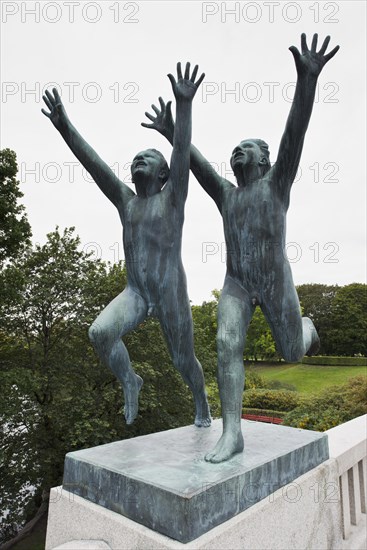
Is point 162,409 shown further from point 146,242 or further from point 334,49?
point 334,49

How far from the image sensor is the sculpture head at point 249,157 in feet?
11.0

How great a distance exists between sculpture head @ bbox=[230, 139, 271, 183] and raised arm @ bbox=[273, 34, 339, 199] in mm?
287

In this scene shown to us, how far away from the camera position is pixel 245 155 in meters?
3.35

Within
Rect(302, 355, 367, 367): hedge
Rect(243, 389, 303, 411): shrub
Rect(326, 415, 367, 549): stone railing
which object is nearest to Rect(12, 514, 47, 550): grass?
Rect(243, 389, 303, 411): shrub

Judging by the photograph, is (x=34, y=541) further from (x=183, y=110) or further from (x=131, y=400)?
(x=183, y=110)

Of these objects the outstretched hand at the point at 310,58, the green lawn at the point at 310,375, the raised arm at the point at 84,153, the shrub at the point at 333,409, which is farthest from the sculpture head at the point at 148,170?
the green lawn at the point at 310,375

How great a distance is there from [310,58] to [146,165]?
1.47m

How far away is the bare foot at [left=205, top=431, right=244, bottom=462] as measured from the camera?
2803mm

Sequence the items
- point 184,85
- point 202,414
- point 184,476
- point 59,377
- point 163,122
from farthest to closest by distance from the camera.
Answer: point 59,377, point 202,414, point 163,122, point 184,85, point 184,476

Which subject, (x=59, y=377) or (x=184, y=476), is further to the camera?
(x=59, y=377)

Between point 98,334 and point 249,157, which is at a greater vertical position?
point 249,157

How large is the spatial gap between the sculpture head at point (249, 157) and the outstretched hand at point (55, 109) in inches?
59.7

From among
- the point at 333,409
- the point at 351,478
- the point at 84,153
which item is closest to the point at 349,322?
the point at 333,409

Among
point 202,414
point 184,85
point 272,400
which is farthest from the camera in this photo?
point 272,400
